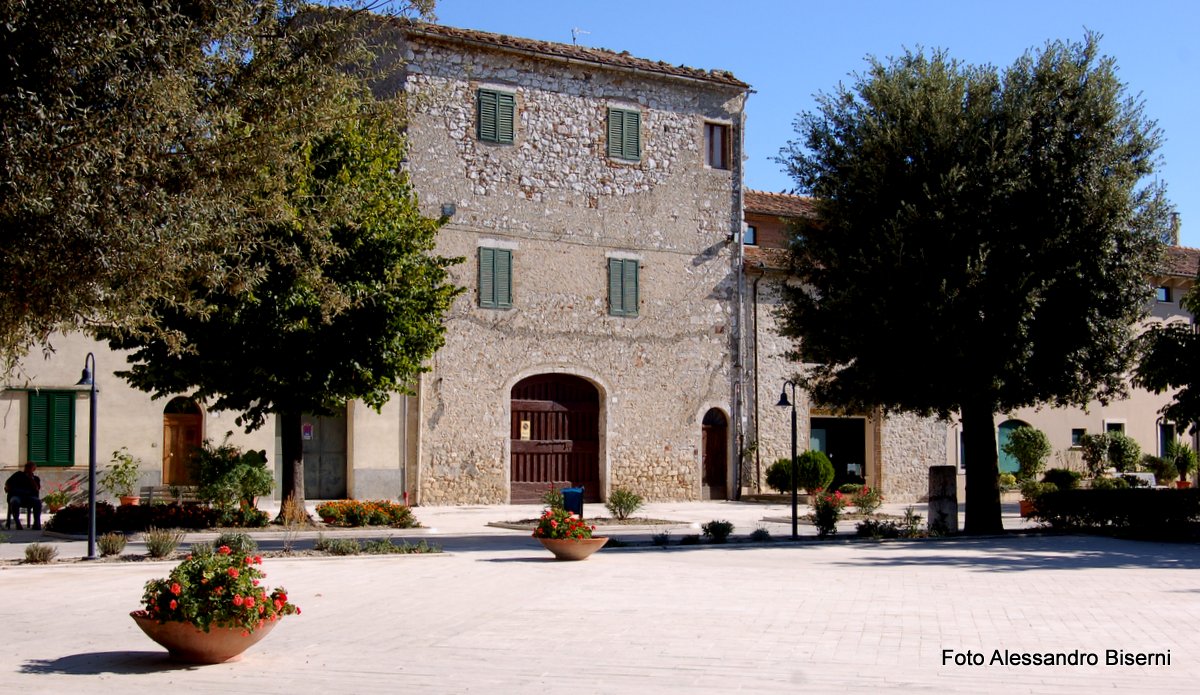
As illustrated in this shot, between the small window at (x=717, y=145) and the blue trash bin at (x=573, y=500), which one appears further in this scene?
the small window at (x=717, y=145)

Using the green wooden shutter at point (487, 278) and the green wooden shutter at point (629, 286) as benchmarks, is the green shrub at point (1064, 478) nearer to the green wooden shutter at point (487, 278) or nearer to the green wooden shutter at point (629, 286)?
the green wooden shutter at point (629, 286)

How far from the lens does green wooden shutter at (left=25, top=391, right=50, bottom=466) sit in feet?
77.7

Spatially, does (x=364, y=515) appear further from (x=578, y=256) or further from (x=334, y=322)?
(x=578, y=256)

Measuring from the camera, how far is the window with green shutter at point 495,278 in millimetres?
28328

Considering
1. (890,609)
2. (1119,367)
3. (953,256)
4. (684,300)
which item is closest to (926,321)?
(953,256)

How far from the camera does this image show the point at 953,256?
19.4 meters

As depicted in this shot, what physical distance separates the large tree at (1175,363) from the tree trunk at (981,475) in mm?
2911

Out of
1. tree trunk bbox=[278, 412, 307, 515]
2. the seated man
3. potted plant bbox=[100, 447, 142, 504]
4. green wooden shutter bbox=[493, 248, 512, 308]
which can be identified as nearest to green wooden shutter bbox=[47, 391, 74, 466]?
potted plant bbox=[100, 447, 142, 504]

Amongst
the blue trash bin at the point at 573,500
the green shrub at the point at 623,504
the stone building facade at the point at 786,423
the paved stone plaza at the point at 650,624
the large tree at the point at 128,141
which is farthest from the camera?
the stone building facade at the point at 786,423

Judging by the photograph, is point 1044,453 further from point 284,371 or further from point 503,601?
point 503,601

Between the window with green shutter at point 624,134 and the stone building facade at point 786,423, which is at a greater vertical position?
the window with green shutter at point 624,134

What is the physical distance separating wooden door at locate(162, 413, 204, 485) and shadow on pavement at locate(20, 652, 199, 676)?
1675 cm

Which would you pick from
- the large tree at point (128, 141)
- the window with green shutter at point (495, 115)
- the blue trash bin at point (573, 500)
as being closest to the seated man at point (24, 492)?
the blue trash bin at point (573, 500)

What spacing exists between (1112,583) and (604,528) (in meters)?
10.6
